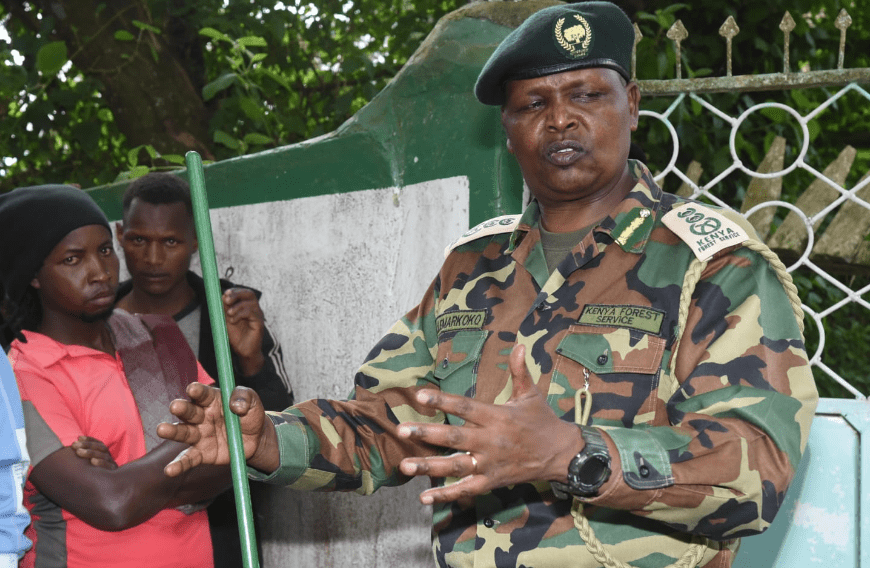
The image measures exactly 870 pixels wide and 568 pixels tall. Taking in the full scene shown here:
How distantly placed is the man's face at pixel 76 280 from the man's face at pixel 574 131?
1.22m

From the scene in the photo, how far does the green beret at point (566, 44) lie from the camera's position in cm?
150

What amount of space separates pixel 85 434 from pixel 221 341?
1.05 meters

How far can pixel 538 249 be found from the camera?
1.60 metres

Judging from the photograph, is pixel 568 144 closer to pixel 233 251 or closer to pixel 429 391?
pixel 429 391

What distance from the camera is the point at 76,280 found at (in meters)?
2.17

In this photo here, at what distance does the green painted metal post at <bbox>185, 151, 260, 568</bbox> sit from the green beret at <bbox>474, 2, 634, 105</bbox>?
0.63 m

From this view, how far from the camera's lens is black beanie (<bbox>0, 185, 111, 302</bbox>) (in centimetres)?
217

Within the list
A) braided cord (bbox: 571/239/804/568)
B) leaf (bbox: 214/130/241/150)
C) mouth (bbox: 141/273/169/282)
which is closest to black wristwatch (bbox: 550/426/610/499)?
braided cord (bbox: 571/239/804/568)

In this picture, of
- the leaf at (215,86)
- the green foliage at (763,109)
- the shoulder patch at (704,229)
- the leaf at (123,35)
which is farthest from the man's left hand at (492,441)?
the leaf at (123,35)

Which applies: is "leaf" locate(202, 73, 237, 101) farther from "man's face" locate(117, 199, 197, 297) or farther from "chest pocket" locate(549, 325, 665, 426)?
"chest pocket" locate(549, 325, 665, 426)

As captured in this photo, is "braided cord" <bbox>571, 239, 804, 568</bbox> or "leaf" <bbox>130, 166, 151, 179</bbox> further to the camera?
"leaf" <bbox>130, 166, 151, 179</bbox>

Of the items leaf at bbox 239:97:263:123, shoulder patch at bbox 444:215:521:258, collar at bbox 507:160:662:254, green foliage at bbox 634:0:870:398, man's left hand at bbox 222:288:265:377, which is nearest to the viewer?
collar at bbox 507:160:662:254

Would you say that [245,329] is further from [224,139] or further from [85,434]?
[224,139]

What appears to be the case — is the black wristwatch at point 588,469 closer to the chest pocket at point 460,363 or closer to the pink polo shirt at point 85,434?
the chest pocket at point 460,363
